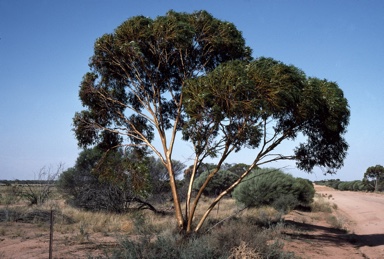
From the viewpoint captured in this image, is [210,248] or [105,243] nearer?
[210,248]

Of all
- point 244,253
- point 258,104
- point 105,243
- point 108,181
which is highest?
point 258,104

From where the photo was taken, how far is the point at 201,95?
32.1ft

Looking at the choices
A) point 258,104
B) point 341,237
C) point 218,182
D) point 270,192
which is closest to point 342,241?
point 341,237

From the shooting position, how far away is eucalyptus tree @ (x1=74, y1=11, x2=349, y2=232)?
10031 millimetres

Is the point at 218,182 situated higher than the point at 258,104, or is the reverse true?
the point at 258,104

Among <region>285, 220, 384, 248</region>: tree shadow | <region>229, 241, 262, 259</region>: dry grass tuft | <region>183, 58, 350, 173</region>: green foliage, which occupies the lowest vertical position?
<region>285, 220, 384, 248</region>: tree shadow

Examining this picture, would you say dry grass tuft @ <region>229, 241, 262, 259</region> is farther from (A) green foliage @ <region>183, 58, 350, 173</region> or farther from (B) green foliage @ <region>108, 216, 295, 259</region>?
(A) green foliage @ <region>183, 58, 350, 173</region>

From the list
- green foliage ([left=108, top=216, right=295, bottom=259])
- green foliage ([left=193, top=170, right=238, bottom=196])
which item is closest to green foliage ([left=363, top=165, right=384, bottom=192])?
green foliage ([left=193, top=170, right=238, bottom=196])

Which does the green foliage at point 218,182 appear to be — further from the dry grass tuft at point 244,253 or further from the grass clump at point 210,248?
the dry grass tuft at point 244,253

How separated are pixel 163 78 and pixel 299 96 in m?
5.16

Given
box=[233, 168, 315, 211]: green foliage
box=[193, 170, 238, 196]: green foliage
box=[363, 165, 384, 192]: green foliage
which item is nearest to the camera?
box=[233, 168, 315, 211]: green foliage

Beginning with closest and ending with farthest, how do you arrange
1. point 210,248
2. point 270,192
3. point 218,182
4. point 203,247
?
1. point 203,247
2. point 210,248
3. point 270,192
4. point 218,182

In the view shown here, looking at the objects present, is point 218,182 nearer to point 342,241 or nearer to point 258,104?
point 342,241

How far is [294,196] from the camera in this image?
2494 cm
